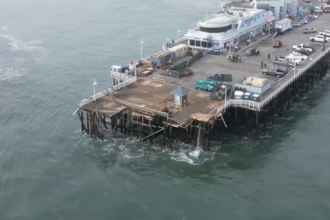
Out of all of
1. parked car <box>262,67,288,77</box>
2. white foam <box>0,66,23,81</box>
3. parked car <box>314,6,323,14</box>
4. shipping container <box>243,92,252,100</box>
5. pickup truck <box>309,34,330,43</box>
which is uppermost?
parked car <box>314,6,323,14</box>

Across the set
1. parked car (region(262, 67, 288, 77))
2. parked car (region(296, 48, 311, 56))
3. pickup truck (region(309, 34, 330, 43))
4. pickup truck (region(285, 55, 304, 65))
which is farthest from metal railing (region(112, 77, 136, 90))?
pickup truck (region(309, 34, 330, 43))

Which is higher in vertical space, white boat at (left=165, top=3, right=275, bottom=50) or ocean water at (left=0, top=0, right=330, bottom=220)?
white boat at (left=165, top=3, right=275, bottom=50)

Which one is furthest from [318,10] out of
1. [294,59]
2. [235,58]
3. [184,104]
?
[184,104]

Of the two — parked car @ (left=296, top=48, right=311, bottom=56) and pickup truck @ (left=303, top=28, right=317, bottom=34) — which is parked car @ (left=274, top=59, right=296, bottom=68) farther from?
pickup truck @ (left=303, top=28, right=317, bottom=34)

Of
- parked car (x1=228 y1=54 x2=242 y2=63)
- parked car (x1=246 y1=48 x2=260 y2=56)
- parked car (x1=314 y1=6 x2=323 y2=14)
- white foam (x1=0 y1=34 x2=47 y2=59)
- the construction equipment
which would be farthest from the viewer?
parked car (x1=314 y1=6 x2=323 y2=14)

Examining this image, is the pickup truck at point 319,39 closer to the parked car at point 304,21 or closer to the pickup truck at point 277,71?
the parked car at point 304,21

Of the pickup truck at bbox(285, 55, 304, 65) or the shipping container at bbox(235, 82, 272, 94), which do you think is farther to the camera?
the pickup truck at bbox(285, 55, 304, 65)

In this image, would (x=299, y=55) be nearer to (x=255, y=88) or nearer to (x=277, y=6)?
(x=255, y=88)
